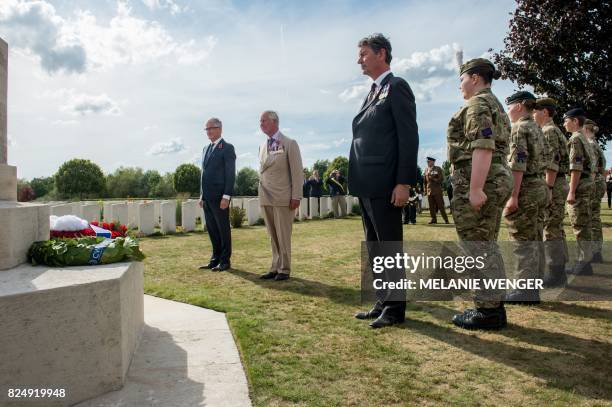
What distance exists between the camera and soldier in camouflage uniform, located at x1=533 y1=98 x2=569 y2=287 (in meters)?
5.23

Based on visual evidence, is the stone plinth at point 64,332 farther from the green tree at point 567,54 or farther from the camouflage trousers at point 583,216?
the green tree at point 567,54

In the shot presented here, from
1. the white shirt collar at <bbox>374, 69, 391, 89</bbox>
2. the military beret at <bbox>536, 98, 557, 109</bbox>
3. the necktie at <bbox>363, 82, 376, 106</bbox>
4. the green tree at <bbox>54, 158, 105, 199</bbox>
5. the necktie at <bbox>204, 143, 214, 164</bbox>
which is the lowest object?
the necktie at <bbox>204, 143, 214, 164</bbox>

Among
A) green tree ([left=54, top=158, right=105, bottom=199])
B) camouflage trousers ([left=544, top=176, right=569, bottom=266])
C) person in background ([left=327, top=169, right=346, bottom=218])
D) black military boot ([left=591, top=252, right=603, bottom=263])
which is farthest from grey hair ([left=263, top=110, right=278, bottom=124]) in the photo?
green tree ([left=54, top=158, right=105, bottom=199])

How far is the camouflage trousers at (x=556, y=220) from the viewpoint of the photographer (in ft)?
18.1

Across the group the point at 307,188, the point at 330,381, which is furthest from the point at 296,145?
the point at 307,188

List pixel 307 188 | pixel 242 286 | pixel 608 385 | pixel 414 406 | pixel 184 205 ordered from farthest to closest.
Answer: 1. pixel 307 188
2. pixel 184 205
3. pixel 242 286
4. pixel 608 385
5. pixel 414 406


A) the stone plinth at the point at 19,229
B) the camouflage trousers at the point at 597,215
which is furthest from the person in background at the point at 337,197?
the stone plinth at the point at 19,229

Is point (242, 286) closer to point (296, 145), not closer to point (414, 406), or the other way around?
point (296, 145)

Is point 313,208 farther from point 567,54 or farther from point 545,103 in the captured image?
point 545,103

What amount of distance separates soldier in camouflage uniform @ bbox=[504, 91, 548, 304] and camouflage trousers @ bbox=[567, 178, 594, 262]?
1.78 meters

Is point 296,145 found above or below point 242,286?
above

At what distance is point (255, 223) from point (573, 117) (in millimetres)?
9864

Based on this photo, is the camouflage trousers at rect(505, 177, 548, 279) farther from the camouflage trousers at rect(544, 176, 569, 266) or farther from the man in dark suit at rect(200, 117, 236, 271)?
the man in dark suit at rect(200, 117, 236, 271)

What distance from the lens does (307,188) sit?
1888 centimetres
